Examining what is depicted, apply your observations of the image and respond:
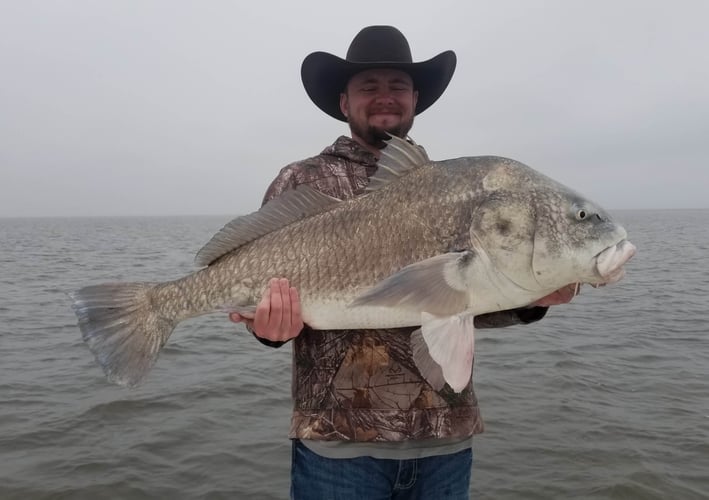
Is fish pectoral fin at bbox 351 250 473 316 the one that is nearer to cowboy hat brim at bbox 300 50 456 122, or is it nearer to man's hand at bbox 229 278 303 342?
man's hand at bbox 229 278 303 342

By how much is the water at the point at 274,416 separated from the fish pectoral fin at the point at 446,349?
14.1ft

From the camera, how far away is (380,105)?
3.45m

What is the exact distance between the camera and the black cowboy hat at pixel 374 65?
3.48 metres

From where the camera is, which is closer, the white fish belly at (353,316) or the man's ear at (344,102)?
the white fish belly at (353,316)

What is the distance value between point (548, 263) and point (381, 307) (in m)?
0.85

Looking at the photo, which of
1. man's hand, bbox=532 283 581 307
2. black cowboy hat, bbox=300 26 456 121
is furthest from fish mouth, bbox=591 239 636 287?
black cowboy hat, bbox=300 26 456 121

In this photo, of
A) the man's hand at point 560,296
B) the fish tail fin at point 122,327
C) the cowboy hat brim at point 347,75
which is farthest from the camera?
the cowboy hat brim at point 347,75

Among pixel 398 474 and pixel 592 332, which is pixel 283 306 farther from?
pixel 592 332

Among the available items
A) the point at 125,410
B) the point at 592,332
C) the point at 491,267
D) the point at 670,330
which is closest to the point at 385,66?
the point at 491,267

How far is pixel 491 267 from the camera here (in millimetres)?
A: 2688

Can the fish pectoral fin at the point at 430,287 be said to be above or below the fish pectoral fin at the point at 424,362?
above

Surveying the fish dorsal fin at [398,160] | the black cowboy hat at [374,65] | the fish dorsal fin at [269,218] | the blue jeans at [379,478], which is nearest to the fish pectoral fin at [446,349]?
the blue jeans at [379,478]

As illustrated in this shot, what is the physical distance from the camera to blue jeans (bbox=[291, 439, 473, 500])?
2.76 metres

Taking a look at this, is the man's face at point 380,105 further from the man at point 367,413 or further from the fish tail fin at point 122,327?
the fish tail fin at point 122,327
